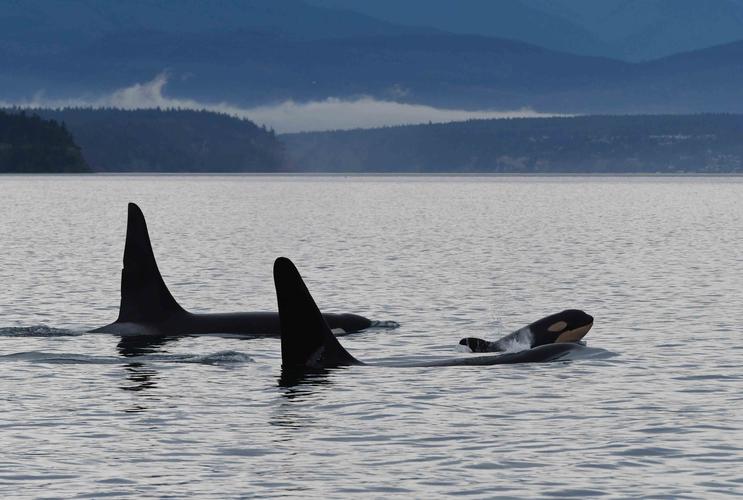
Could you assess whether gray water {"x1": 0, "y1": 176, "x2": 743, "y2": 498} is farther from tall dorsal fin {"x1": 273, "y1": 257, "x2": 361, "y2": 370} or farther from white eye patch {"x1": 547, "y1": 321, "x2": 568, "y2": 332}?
white eye patch {"x1": 547, "y1": 321, "x2": 568, "y2": 332}

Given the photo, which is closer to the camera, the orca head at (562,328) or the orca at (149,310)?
the orca head at (562,328)

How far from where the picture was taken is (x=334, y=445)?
24078 mm

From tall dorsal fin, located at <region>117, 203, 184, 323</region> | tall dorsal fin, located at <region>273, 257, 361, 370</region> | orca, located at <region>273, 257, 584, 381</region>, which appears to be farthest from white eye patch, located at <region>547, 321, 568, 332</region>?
tall dorsal fin, located at <region>117, 203, 184, 323</region>

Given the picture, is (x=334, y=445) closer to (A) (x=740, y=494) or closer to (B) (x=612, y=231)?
(A) (x=740, y=494)

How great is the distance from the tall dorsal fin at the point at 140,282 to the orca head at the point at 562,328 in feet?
29.4

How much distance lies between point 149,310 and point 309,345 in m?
9.70

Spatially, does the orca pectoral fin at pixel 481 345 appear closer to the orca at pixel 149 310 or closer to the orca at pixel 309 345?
the orca at pixel 309 345

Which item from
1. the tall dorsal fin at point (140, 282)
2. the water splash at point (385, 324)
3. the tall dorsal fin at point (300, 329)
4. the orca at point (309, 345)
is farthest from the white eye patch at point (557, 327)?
the tall dorsal fin at point (140, 282)

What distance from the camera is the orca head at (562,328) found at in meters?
35.2

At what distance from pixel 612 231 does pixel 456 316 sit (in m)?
78.6

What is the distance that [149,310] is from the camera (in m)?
39.0

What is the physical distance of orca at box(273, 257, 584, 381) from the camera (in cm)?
2842

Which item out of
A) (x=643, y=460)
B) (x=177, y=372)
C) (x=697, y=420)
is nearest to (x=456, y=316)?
(x=177, y=372)

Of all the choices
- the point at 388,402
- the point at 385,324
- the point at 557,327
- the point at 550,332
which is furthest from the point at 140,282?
the point at 388,402
